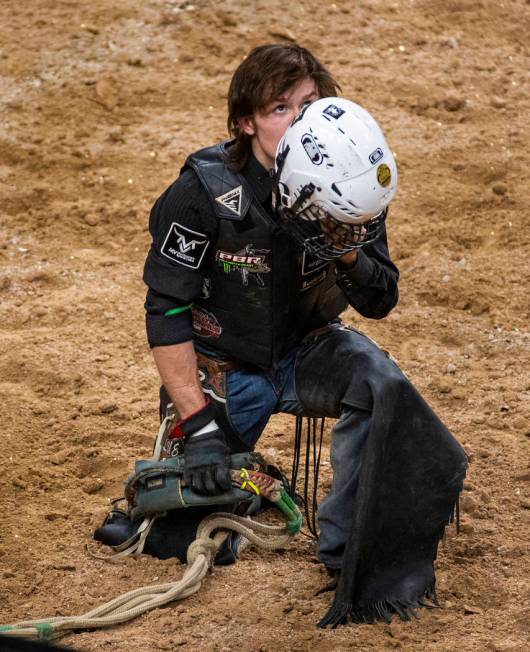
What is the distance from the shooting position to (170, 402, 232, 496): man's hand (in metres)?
3.92

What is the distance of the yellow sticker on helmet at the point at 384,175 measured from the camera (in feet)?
11.7

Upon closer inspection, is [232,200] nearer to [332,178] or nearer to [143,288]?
[332,178]

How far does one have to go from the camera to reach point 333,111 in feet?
11.8

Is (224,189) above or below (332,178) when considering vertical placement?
below

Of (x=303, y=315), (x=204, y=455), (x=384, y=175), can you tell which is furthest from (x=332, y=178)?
(x=204, y=455)

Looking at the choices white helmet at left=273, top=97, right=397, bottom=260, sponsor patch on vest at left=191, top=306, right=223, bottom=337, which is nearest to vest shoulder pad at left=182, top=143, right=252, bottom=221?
white helmet at left=273, top=97, right=397, bottom=260

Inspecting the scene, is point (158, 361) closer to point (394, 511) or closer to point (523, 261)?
point (394, 511)

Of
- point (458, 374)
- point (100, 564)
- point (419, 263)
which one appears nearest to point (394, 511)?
point (100, 564)

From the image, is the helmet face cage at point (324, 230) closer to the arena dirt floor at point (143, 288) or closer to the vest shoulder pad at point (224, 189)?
the vest shoulder pad at point (224, 189)

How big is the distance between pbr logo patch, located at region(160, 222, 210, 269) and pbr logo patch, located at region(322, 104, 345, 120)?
1.99 ft

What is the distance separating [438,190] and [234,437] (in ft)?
10.2

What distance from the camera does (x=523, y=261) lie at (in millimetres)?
6254

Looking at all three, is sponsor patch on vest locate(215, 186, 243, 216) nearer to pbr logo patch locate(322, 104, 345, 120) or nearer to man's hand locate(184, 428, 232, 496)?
pbr logo patch locate(322, 104, 345, 120)

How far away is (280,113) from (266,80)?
4.6 inches
